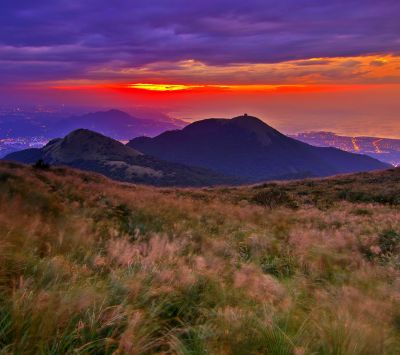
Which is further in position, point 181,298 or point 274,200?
point 274,200

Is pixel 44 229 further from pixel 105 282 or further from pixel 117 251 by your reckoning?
pixel 105 282

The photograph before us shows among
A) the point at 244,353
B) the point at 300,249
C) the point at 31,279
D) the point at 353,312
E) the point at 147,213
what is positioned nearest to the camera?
the point at 244,353

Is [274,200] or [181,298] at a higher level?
[181,298]

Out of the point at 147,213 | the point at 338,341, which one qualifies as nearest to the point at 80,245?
the point at 338,341

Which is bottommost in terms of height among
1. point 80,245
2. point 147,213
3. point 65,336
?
point 147,213

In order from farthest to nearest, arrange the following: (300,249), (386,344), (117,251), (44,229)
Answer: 1. (300,249)
2. (44,229)
3. (117,251)
4. (386,344)

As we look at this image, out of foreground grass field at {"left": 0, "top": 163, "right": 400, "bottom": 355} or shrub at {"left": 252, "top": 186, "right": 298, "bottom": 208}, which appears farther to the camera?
shrub at {"left": 252, "top": 186, "right": 298, "bottom": 208}

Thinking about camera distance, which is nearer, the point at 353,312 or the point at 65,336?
the point at 65,336

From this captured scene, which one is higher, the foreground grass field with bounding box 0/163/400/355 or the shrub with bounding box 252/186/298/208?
the foreground grass field with bounding box 0/163/400/355

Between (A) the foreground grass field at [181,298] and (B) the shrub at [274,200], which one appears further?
(B) the shrub at [274,200]

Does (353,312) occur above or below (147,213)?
above

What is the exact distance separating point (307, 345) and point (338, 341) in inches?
11.0

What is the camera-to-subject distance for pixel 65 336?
9.97 ft

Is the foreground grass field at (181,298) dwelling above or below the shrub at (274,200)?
above
